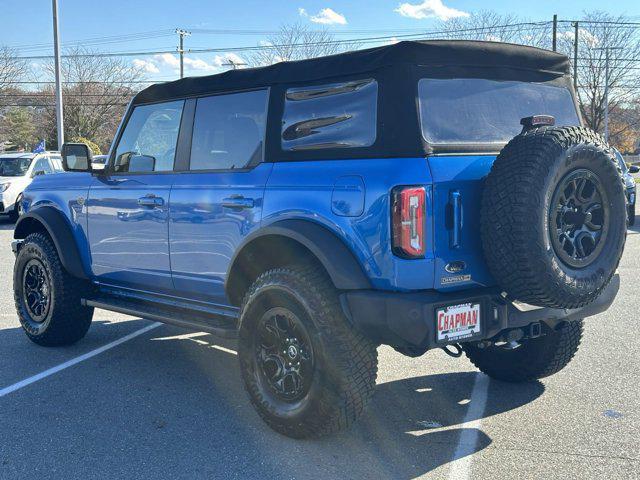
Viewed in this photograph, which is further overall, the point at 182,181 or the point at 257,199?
the point at 182,181

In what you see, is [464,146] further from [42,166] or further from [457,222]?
[42,166]

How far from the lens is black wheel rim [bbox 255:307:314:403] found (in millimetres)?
3602

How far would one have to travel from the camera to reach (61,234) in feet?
17.8

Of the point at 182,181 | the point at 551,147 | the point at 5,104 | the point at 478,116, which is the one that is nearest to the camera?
the point at 551,147

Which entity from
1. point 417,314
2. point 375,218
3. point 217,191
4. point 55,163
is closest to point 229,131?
point 217,191

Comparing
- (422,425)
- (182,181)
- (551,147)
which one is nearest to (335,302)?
(422,425)

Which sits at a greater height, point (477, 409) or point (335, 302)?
point (335, 302)

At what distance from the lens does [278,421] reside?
3.70 metres

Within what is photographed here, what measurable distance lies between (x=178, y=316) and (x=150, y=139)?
137 cm

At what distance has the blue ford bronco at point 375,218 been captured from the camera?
3.27m

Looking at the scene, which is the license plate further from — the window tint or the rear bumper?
the window tint

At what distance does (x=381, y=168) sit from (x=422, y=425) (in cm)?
153

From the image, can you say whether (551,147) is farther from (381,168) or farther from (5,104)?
(5,104)

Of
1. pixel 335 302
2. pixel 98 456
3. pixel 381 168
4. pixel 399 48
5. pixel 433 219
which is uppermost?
pixel 399 48
